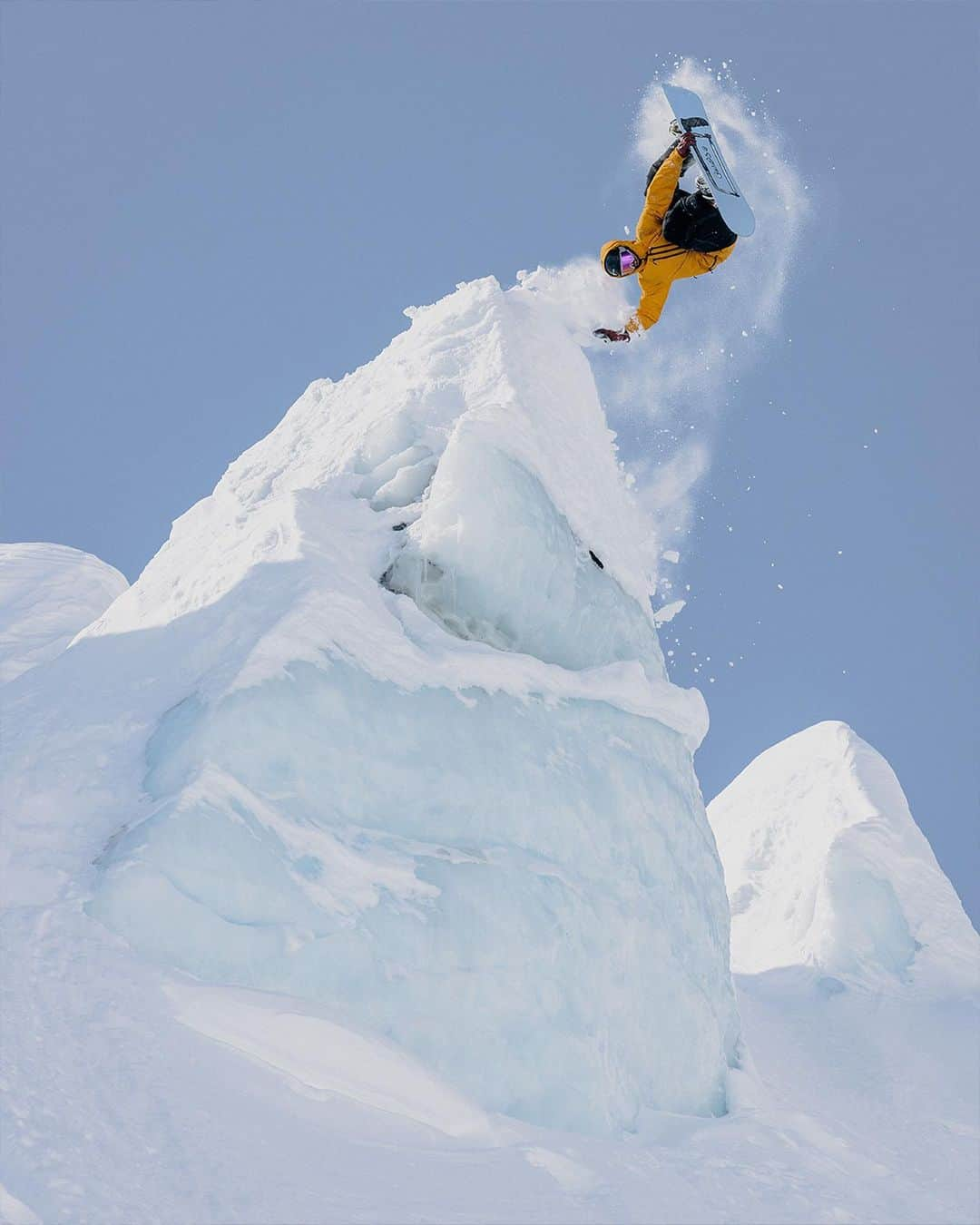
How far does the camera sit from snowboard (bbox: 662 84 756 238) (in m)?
9.84

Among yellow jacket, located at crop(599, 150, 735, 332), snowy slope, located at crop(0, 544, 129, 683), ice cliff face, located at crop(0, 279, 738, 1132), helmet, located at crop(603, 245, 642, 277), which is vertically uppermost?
yellow jacket, located at crop(599, 150, 735, 332)

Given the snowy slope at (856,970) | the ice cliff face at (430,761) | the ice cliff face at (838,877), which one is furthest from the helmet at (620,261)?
the ice cliff face at (838,877)

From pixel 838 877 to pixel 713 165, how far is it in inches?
325

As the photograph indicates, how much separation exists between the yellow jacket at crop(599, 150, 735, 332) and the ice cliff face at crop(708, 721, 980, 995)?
728 centimetres

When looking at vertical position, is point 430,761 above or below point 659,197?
below

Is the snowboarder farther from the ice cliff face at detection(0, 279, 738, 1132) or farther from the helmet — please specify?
the ice cliff face at detection(0, 279, 738, 1132)

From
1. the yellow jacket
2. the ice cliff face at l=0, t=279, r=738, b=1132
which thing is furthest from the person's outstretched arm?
the ice cliff face at l=0, t=279, r=738, b=1132

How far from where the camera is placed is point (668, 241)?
10.3 meters

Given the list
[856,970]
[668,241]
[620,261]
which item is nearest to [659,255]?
[668,241]

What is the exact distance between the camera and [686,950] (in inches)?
310

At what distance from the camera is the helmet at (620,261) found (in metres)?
10.1

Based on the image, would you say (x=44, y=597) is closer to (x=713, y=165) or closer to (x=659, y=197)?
(x=659, y=197)

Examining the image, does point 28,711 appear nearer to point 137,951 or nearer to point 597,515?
point 137,951

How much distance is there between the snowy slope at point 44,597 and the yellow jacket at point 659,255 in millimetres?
6259
